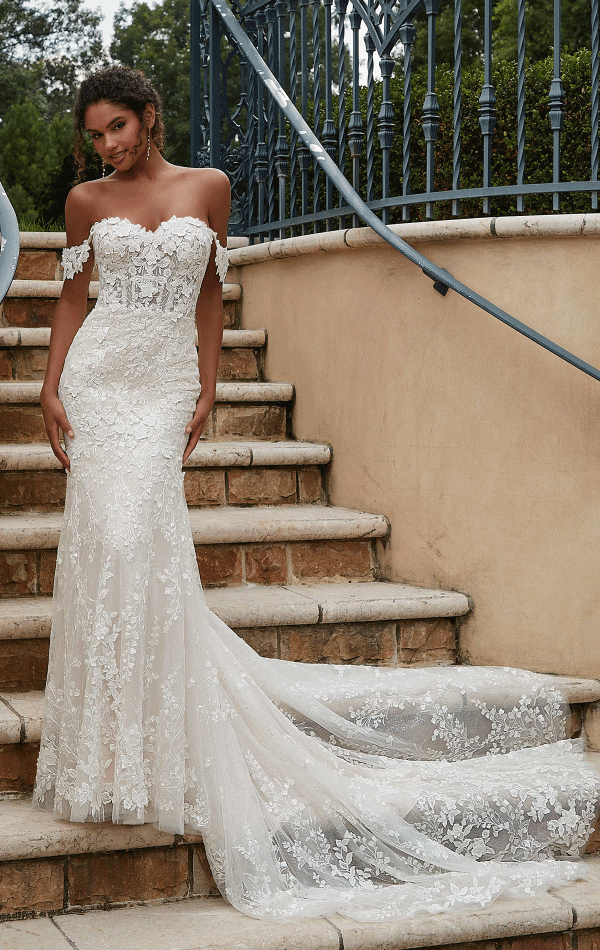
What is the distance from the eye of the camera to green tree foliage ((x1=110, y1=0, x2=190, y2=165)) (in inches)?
931

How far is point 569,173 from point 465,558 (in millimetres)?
3323

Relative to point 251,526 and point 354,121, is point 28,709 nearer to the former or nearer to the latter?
point 251,526

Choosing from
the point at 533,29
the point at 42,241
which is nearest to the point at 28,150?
the point at 533,29

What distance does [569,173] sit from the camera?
657cm

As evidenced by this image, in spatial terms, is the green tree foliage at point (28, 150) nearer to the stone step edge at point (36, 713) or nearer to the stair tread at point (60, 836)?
the stone step edge at point (36, 713)

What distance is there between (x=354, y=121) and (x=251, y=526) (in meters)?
1.87

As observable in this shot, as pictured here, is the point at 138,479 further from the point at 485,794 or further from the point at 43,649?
the point at 485,794

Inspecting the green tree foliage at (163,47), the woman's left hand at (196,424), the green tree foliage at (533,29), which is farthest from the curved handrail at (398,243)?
the green tree foliage at (163,47)

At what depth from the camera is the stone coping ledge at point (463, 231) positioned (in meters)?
3.84

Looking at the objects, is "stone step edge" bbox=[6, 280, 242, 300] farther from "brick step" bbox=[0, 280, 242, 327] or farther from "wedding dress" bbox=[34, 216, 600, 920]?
"wedding dress" bbox=[34, 216, 600, 920]

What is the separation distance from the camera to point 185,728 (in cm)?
312

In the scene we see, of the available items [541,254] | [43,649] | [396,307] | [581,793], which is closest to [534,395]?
[541,254]

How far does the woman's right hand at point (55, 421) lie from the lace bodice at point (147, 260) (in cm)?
32

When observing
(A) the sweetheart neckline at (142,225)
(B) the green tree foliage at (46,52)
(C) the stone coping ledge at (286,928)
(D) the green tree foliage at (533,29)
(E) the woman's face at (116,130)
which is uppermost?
(B) the green tree foliage at (46,52)
